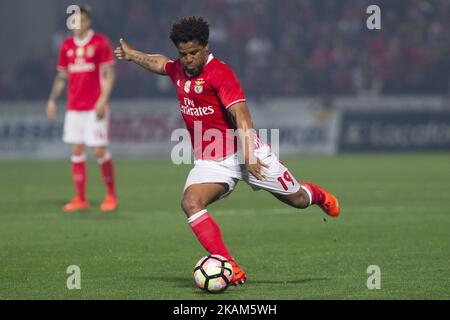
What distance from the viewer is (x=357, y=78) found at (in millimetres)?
26203

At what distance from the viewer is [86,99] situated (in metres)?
13.3

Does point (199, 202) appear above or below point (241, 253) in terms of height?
above

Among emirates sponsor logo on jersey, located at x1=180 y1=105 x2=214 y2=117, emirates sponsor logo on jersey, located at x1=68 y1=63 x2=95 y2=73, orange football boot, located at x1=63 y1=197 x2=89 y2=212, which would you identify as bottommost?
orange football boot, located at x1=63 y1=197 x2=89 y2=212

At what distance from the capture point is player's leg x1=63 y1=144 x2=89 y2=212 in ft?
42.8

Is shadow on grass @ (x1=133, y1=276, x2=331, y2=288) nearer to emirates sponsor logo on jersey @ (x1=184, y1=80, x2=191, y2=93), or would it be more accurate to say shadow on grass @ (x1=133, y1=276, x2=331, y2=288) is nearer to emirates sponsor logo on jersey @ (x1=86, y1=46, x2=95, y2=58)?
emirates sponsor logo on jersey @ (x1=184, y1=80, x2=191, y2=93)

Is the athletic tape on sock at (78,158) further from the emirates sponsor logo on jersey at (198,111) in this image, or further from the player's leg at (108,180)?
the emirates sponsor logo on jersey at (198,111)

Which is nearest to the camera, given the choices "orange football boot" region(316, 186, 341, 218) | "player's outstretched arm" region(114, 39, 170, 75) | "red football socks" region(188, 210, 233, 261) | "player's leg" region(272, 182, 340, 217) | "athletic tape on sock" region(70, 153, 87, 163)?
"red football socks" region(188, 210, 233, 261)

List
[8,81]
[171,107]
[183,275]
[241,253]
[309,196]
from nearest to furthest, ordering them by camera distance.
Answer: [183,275] → [309,196] → [241,253] → [171,107] → [8,81]

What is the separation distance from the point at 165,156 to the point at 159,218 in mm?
12144

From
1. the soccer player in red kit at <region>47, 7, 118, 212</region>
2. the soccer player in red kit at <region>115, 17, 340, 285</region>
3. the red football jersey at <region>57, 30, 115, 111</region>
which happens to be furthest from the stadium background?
the soccer player in red kit at <region>115, 17, 340, 285</region>

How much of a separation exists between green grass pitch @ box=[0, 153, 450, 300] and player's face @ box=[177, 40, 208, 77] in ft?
5.34

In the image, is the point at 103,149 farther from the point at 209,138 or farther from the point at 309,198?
the point at 209,138
